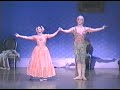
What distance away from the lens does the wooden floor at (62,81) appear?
775cm

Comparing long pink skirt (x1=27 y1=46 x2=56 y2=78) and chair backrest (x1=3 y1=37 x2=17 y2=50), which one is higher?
chair backrest (x1=3 y1=37 x2=17 y2=50)

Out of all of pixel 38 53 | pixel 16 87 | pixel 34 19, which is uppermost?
pixel 34 19

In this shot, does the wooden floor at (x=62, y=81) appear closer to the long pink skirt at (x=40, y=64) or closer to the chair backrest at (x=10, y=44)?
the long pink skirt at (x=40, y=64)

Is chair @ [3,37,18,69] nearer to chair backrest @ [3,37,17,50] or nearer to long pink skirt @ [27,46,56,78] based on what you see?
chair backrest @ [3,37,17,50]

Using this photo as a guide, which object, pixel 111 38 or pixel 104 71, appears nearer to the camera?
pixel 104 71

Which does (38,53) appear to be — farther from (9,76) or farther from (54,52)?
(54,52)

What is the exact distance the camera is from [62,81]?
331 inches

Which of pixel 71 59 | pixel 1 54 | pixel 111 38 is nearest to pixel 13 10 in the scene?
pixel 1 54

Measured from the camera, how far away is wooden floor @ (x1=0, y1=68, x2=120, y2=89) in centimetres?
775

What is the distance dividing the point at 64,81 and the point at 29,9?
10.6ft

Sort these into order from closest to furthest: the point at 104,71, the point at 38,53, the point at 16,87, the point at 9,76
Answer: the point at 16,87 < the point at 38,53 < the point at 9,76 < the point at 104,71

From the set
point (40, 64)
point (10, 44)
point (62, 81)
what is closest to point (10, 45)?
point (10, 44)

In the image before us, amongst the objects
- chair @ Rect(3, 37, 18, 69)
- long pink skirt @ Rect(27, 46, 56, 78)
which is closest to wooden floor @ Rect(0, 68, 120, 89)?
long pink skirt @ Rect(27, 46, 56, 78)

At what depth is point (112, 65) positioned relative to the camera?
434 inches
